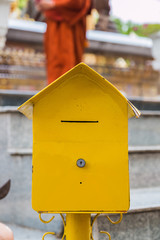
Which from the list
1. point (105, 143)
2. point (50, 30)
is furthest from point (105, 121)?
point (50, 30)

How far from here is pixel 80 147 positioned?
2.93 feet

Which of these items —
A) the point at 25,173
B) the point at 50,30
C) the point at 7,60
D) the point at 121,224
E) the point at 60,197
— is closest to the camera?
the point at 60,197

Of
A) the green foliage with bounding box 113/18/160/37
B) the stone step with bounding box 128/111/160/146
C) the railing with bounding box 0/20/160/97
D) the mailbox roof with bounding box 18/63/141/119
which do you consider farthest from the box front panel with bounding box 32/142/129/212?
the green foliage with bounding box 113/18/160/37

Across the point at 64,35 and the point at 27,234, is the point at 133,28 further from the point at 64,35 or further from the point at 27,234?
the point at 27,234

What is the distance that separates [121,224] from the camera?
122cm

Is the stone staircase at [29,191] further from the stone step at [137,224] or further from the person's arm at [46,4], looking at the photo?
the person's arm at [46,4]

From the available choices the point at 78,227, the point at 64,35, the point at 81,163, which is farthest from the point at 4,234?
the point at 64,35

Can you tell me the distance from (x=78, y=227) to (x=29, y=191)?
56cm

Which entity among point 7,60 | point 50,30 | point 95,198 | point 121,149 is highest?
point 7,60

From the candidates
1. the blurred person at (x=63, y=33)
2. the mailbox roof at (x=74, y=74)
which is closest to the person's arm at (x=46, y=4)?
the blurred person at (x=63, y=33)

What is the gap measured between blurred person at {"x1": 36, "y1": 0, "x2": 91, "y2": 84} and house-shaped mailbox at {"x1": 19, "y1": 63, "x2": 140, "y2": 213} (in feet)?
5.25

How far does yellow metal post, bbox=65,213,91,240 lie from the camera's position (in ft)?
3.08

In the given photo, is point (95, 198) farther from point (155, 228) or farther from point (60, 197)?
point (155, 228)

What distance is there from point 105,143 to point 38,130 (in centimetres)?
18
